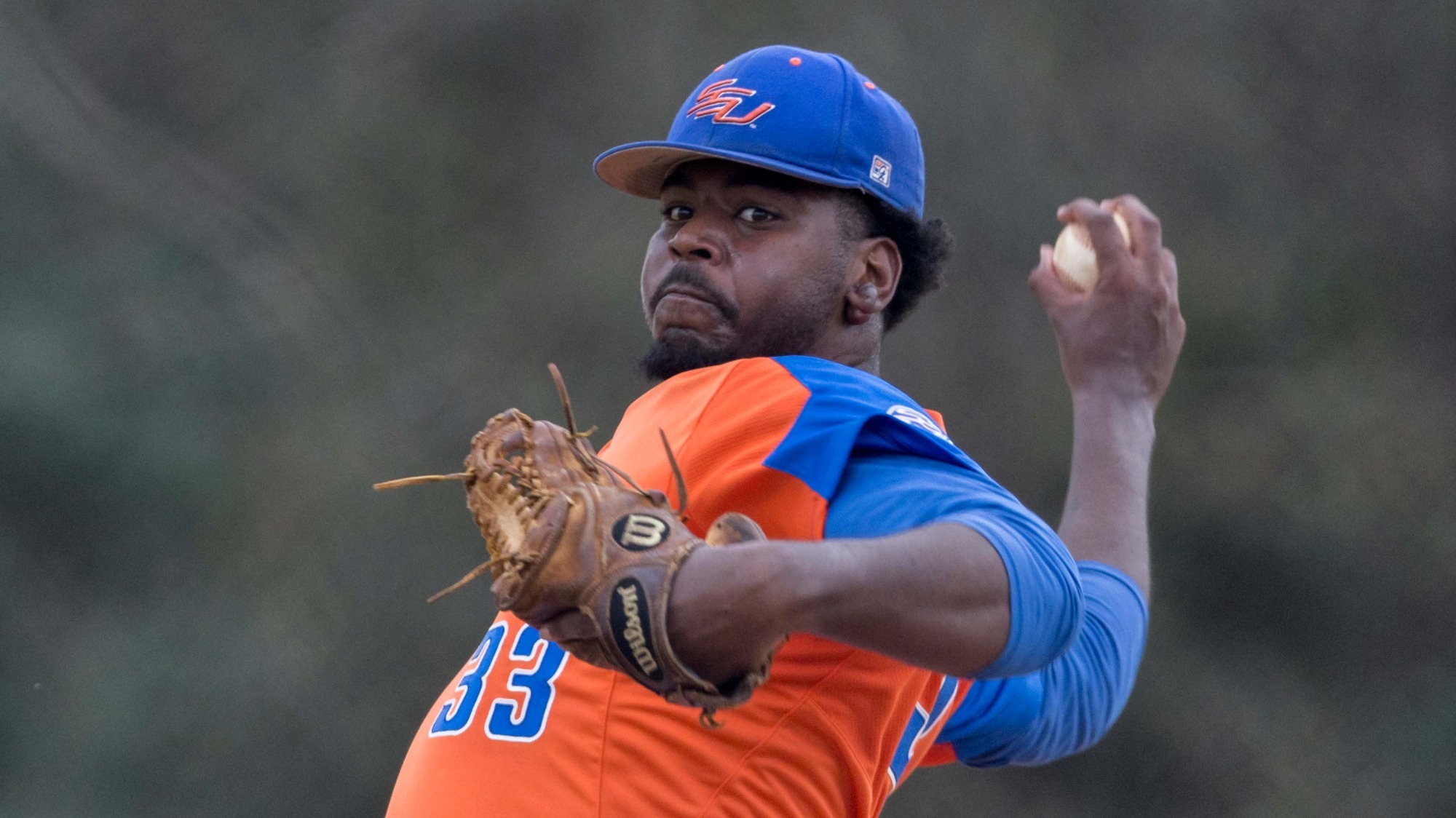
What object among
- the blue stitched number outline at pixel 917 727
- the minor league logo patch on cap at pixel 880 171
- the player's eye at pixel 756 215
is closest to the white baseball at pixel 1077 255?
the minor league logo patch on cap at pixel 880 171

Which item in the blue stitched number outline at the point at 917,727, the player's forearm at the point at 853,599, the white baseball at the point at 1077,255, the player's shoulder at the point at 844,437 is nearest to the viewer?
the player's forearm at the point at 853,599

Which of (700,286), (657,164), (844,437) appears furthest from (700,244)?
(844,437)

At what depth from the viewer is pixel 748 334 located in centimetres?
127

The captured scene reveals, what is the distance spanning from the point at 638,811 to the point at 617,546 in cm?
29

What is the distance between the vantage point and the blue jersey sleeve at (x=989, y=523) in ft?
2.71

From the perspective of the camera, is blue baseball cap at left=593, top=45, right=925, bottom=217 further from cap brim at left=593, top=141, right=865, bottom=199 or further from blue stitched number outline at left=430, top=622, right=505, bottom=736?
blue stitched number outline at left=430, top=622, right=505, bottom=736

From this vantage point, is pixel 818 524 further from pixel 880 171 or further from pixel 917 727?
pixel 880 171

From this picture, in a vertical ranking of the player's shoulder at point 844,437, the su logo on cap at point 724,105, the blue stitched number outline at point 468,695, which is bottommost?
the blue stitched number outline at point 468,695

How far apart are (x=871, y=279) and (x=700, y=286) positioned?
0.61 feet

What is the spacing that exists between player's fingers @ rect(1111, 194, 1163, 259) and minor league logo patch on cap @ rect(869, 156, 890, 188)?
0.24 metres

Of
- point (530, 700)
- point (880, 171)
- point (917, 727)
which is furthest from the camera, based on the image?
point (880, 171)

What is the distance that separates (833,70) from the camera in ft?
4.36

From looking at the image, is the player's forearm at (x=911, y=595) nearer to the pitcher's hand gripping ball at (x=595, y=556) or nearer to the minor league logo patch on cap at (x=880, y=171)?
the pitcher's hand gripping ball at (x=595, y=556)

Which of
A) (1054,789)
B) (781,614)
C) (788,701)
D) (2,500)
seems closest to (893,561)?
(781,614)
